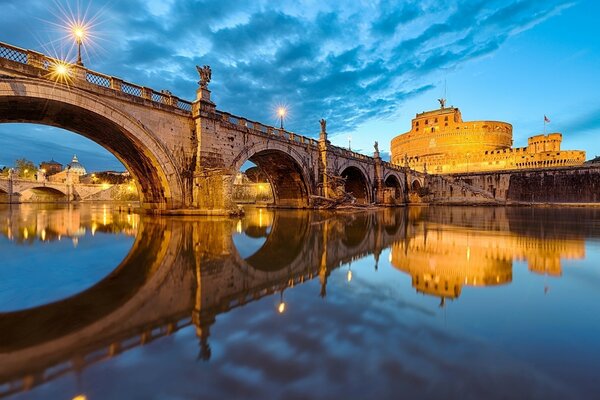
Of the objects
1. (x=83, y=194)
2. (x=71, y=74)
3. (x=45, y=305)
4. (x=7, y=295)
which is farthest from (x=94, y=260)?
(x=83, y=194)

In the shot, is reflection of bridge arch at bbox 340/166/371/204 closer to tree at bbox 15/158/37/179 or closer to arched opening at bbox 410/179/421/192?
arched opening at bbox 410/179/421/192

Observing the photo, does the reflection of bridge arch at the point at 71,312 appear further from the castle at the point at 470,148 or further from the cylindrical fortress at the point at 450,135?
the cylindrical fortress at the point at 450,135

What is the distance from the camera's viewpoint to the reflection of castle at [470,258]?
469 centimetres

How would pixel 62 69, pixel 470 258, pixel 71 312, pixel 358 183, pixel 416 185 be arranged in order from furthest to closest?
1. pixel 416 185
2. pixel 358 183
3. pixel 62 69
4. pixel 470 258
5. pixel 71 312

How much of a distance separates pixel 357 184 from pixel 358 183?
0.95 ft

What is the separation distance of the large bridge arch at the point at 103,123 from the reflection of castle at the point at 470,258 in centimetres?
1344

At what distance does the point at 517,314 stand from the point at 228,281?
391 cm

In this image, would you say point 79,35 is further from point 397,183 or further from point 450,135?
point 450,135

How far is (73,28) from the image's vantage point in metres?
12.0

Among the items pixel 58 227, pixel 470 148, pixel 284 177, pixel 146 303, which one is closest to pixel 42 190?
pixel 284 177

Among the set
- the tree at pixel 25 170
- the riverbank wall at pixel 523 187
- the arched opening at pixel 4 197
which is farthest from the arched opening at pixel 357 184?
the tree at pixel 25 170

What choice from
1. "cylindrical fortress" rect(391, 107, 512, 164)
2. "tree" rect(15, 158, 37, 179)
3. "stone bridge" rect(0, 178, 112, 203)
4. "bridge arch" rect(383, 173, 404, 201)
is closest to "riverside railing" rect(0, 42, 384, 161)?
"bridge arch" rect(383, 173, 404, 201)

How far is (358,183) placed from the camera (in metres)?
38.2

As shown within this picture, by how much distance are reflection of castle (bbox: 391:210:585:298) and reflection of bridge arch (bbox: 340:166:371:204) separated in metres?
27.1
